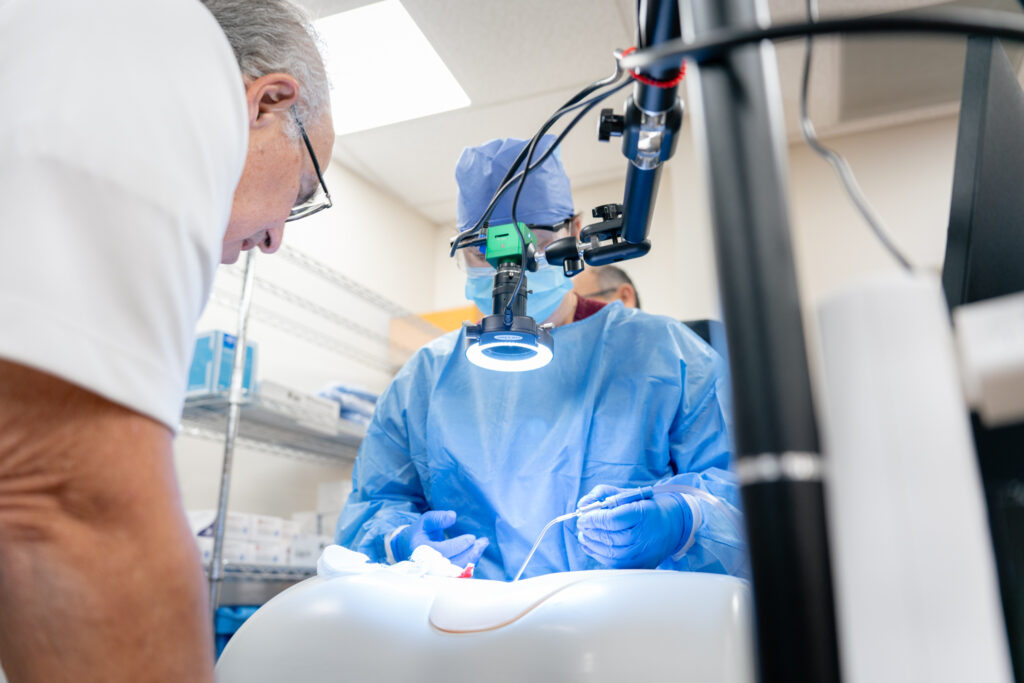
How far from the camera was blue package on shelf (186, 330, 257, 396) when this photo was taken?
78.7 inches

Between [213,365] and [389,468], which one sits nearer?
[389,468]

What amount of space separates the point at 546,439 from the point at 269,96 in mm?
695

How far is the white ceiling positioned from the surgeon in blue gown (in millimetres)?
1062

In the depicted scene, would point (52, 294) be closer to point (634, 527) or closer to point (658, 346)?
point (634, 527)

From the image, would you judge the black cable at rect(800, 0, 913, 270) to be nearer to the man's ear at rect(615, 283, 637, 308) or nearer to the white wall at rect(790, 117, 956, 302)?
the man's ear at rect(615, 283, 637, 308)

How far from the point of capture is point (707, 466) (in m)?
1.08

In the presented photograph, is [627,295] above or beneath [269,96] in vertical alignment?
above

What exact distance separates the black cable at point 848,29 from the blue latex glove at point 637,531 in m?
0.69

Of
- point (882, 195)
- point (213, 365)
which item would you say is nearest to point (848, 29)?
point (213, 365)

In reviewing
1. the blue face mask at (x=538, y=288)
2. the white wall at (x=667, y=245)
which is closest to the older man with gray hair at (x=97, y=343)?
the blue face mask at (x=538, y=288)

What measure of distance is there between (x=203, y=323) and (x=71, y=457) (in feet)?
6.74

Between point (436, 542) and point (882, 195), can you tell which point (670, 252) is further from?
point (436, 542)

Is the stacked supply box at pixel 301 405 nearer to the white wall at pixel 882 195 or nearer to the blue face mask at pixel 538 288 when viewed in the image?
the blue face mask at pixel 538 288

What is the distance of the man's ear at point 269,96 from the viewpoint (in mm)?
680
